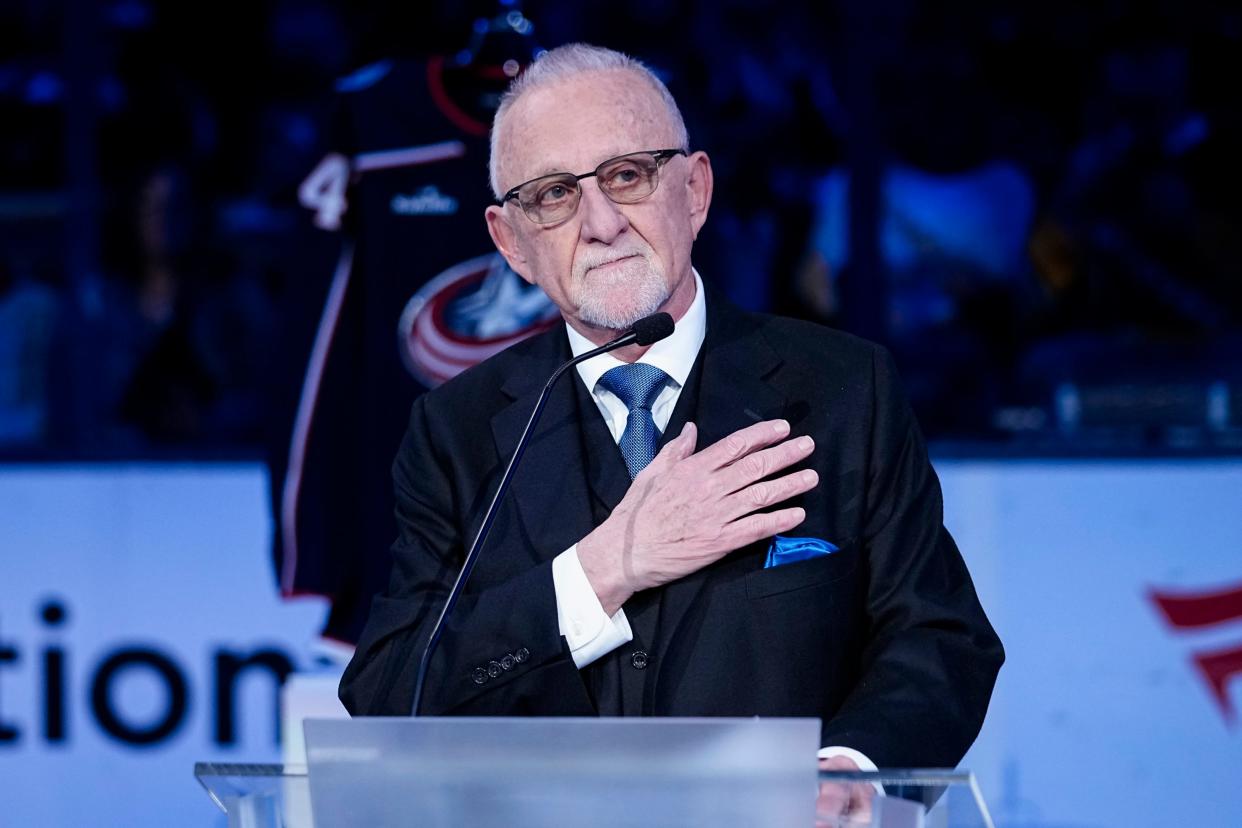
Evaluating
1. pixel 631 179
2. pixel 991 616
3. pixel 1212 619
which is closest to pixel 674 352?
pixel 631 179

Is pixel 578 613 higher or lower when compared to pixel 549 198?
lower

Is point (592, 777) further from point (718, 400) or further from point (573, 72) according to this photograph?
point (573, 72)

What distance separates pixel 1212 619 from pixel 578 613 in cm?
235

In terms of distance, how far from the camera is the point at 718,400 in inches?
78.5

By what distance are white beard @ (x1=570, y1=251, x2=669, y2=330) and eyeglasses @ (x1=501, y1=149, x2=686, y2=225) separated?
73 mm

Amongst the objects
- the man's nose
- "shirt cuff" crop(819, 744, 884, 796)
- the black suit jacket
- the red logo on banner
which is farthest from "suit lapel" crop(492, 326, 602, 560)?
the red logo on banner

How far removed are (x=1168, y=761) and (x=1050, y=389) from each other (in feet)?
3.56

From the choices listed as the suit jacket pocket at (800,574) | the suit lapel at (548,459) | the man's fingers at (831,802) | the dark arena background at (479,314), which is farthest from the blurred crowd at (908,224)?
the man's fingers at (831,802)

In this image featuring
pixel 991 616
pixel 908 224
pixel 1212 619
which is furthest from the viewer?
pixel 908 224

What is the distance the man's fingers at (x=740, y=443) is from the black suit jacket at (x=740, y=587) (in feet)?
0.48

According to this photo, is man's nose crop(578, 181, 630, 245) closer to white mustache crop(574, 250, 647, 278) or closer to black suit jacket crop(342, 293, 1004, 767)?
white mustache crop(574, 250, 647, 278)

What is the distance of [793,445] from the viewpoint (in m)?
1.79

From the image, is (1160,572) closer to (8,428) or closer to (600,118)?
(600,118)

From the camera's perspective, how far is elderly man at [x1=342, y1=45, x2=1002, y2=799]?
5.81 feet
